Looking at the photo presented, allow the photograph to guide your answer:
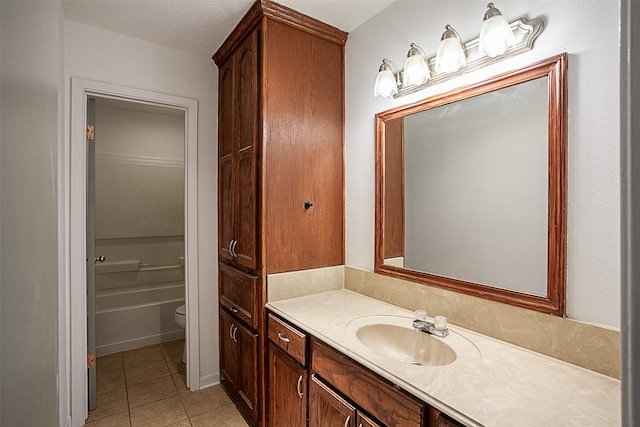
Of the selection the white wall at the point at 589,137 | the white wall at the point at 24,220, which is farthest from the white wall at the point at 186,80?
the white wall at the point at 24,220

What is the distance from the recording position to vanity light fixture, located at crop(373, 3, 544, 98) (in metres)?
1.26

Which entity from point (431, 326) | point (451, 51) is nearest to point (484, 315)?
point (431, 326)

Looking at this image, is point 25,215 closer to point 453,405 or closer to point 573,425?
point 453,405

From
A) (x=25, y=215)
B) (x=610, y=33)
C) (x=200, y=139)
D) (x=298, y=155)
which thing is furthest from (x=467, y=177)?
(x=200, y=139)

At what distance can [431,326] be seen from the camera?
1.41 meters

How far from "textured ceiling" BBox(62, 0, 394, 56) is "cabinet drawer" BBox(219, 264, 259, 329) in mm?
1557

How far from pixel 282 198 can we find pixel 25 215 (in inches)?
67.4

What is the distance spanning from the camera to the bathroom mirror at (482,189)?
1199 mm

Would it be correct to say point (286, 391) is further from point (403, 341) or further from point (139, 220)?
point (139, 220)

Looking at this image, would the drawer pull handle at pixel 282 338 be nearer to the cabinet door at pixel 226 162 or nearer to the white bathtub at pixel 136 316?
the cabinet door at pixel 226 162

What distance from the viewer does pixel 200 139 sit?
8.09 feet

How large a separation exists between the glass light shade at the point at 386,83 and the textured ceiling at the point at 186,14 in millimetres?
414

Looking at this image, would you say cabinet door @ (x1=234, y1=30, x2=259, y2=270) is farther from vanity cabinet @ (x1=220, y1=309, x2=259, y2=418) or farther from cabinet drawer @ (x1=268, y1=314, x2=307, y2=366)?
vanity cabinet @ (x1=220, y1=309, x2=259, y2=418)

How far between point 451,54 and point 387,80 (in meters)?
0.38
